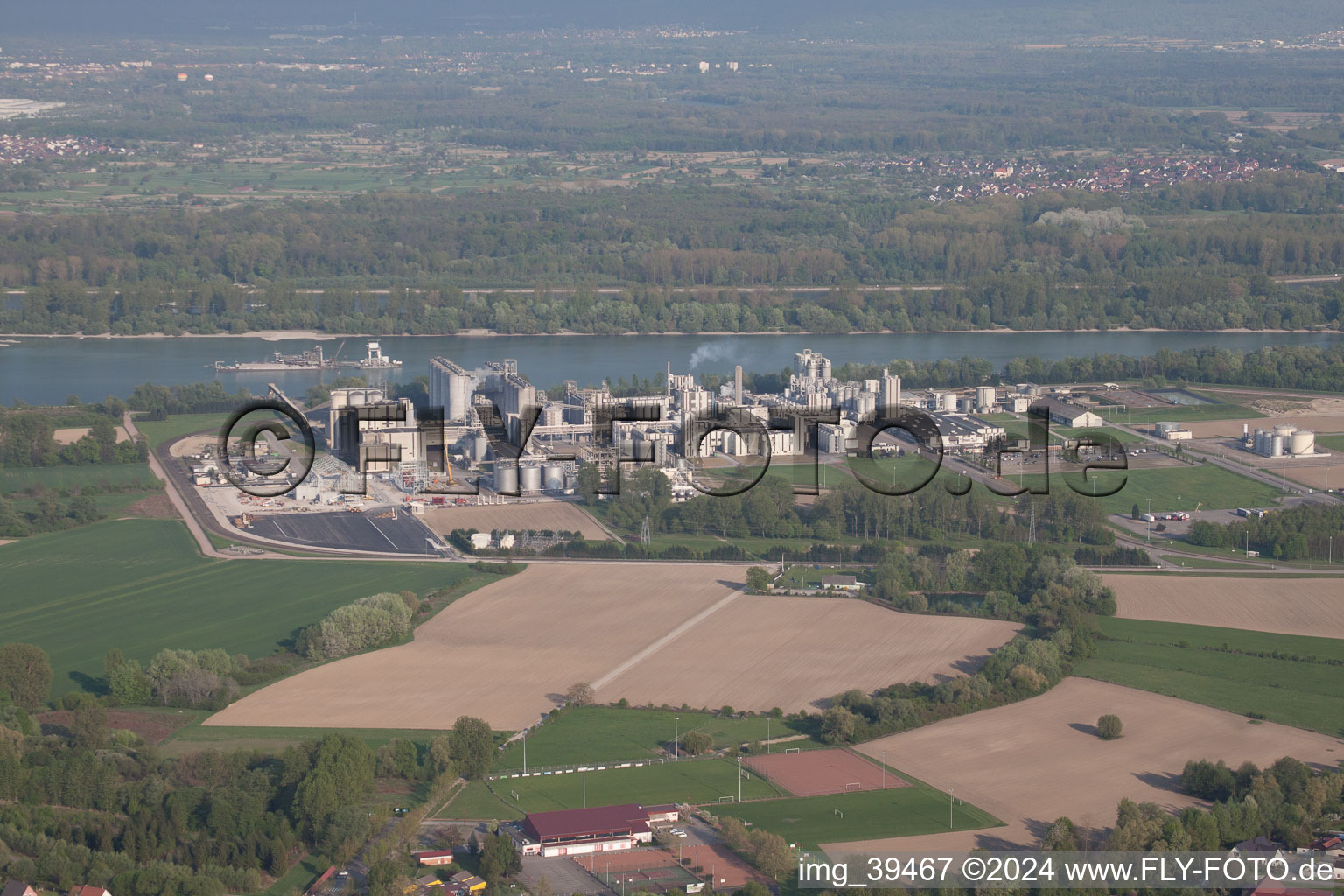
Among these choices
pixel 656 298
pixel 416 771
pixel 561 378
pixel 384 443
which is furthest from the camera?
pixel 656 298

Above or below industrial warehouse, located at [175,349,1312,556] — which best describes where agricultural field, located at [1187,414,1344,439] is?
below

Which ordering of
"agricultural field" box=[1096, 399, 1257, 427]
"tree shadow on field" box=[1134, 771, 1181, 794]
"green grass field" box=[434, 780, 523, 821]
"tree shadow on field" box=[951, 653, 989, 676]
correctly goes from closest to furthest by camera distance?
1. "green grass field" box=[434, 780, 523, 821]
2. "tree shadow on field" box=[1134, 771, 1181, 794]
3. "tree shadow on field" box=[951, 653, 989, 676]
4. "agricultural field" box=[1096, 399, 1257, 427]

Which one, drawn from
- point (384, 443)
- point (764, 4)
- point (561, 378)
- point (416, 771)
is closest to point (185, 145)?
point (561, 378)

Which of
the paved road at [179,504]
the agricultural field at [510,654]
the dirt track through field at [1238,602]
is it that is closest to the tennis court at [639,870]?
the agricultural field at [510,654]

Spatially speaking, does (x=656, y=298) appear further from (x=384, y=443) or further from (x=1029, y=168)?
(x=1029, y=168)

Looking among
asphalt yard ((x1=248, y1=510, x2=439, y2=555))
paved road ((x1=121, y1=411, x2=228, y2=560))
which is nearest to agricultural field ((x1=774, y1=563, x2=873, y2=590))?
asphalt yard ((x1=248, y1=510, x2=439, y2=555))

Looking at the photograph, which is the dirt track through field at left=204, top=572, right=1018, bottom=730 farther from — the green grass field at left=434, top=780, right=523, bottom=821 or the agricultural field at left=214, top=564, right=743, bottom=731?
the green grass field at left=434, top=780, right=523, bottom=821

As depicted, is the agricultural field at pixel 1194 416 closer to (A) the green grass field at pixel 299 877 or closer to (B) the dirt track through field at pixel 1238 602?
(B) the dirt track through field at pixel 1238 602

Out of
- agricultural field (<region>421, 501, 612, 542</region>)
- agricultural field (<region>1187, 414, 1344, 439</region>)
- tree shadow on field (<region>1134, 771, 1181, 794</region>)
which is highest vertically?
agricultural field (<region>1187, 414, 1344, 439</region>)
